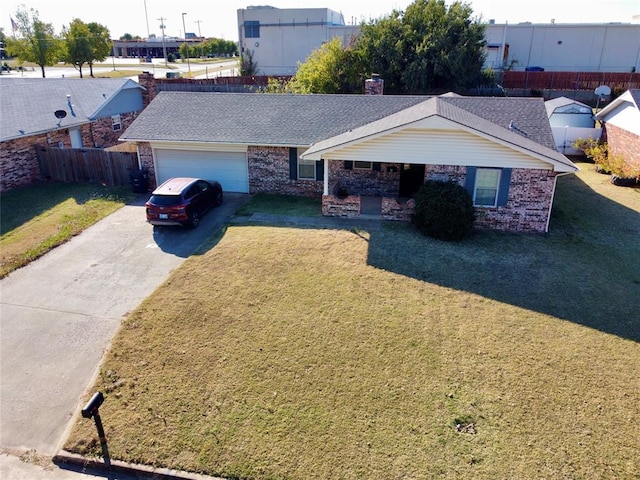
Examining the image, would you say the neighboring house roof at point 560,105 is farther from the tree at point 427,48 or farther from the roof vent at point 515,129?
the roof vent at point 515,129

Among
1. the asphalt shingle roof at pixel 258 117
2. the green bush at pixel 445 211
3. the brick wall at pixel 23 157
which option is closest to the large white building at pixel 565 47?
the asphalt shingle roof at pixel 258 117

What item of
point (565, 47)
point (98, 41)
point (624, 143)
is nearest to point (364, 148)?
point (624, 143)

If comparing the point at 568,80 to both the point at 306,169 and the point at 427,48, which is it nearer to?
the point at 427,48

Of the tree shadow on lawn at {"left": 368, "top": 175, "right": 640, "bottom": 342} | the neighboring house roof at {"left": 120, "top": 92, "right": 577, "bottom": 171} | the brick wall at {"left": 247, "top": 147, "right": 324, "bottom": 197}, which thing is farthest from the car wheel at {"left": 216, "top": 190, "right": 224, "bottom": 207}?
the tree shadow on lawn at {"left": 368, "top": 175, "right": 640, "bottom": 342}

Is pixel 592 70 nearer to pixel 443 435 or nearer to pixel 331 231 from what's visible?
pixel 331 231

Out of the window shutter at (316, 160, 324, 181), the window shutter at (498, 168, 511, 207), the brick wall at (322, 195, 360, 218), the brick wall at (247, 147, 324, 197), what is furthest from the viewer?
the brick wall at (247, 147, 324, 197)

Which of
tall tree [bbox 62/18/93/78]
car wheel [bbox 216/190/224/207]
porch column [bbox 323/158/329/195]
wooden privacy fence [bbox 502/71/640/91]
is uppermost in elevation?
tall tree [bbox 62/18/93/78]

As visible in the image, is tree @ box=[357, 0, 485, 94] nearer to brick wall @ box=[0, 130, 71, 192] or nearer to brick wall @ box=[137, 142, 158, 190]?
brick wall @ box=[137, 142, 158, 190]
